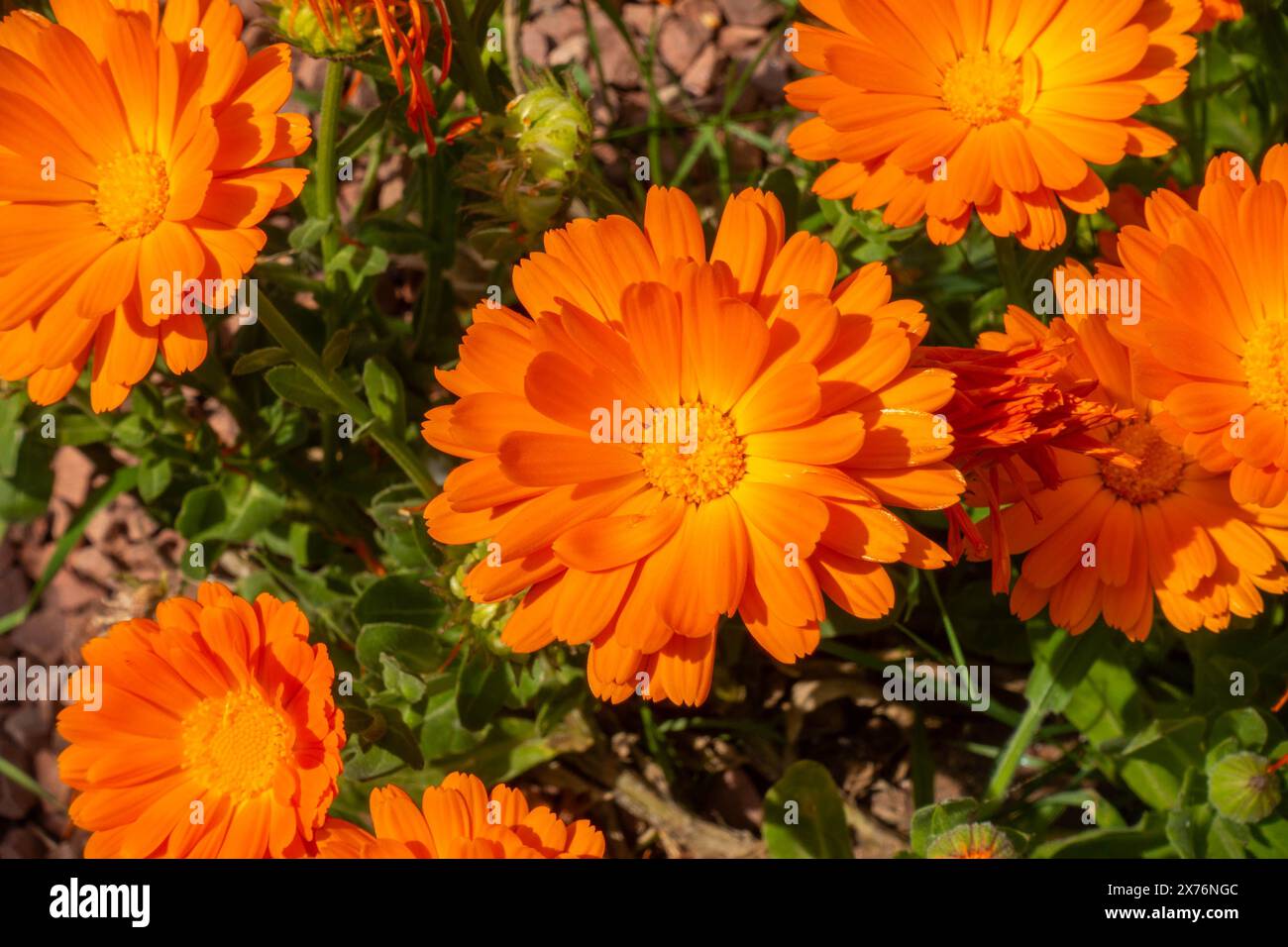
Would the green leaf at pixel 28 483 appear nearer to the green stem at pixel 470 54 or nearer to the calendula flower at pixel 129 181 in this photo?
the calendula flower at pixel 129 181

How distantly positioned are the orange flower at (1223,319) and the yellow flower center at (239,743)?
65.1 inches

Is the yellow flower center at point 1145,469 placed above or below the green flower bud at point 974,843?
above

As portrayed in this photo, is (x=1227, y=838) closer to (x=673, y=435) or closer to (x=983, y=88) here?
(x=673, y=435)

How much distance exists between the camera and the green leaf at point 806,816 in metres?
2.64

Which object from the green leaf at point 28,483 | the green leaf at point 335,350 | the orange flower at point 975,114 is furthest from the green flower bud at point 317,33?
the green leaf at point 28,483

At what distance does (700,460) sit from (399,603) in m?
0.96

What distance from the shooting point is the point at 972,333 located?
9.31 feet

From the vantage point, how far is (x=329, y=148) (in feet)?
7.67

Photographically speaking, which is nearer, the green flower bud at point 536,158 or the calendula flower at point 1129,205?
the green flower bud at point 536,158

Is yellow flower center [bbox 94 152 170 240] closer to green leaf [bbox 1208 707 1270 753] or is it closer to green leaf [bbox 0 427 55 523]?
green leaf [bbox 0 427 55 523]

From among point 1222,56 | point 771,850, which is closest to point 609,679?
point 771,850

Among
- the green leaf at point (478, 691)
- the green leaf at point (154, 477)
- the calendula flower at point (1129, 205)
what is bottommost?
the green leaf at point (478, 691)

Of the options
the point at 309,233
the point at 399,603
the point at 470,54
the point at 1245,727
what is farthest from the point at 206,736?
the point at 1245,727

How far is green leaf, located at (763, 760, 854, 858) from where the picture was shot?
2641 mm
